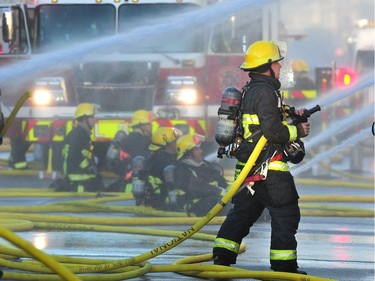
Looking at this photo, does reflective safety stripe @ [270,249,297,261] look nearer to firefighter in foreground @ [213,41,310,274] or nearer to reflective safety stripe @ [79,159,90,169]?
firefighter in foreground @ [213,41,310,274]

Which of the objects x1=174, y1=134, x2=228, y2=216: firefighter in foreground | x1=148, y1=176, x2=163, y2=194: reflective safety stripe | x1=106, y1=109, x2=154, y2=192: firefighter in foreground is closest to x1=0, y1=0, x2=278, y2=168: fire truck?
x1=106, y1=109, x2=154, y2=192: firefighter in foreground

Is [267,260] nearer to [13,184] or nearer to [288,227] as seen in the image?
[288,227]

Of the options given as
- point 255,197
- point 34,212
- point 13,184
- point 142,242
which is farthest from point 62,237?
point 13,184

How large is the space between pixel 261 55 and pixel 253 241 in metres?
2.73

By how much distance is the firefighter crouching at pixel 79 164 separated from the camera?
14.6 meters

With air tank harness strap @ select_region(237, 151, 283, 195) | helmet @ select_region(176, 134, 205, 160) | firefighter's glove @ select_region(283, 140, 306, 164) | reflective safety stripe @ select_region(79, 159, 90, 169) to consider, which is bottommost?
reflective safety stripe @ select_region(79, 159, 90, 169)

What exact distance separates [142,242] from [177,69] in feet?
21.2

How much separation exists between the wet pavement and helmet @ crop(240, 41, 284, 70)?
121 cm

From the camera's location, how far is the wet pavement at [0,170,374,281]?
8820mm

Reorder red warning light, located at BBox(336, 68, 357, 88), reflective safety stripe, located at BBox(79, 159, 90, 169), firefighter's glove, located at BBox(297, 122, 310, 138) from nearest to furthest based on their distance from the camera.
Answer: firefighter's glove, located at BBox(297, 122, 310, 138) < reflective safety stripe, located at BBox(79, 159, 90, 169) < red warning light, located at BBox(336, 68, 357, 88)

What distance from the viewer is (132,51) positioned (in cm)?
1634

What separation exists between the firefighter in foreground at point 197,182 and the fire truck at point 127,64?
13.3 ft

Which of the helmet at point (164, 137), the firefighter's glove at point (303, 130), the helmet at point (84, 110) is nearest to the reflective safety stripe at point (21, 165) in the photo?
the helmet at point (84, 110)

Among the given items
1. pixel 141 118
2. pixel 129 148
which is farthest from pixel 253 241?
pixel 141 118
